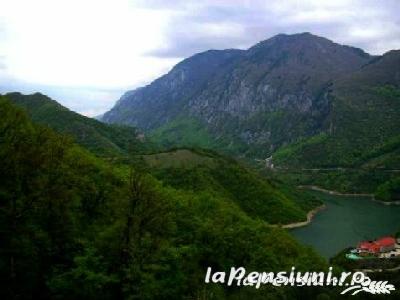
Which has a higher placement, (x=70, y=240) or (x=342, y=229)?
(x=70, y=240)

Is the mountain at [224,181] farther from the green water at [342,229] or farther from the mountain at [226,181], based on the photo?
the green water at [342,229]

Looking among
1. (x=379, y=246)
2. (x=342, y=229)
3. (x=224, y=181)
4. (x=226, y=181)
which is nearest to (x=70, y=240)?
(x=379, y=246)

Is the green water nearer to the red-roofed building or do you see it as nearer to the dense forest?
the red-roofed building

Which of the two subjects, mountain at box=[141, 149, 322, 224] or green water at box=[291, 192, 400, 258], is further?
mountain at box=[141, 149, 322, 224]

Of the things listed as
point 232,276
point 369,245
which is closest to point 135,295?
point 232,276

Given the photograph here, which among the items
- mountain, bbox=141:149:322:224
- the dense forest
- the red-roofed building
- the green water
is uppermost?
the dense forest

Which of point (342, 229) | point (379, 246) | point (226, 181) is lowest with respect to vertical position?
point (342, 229)

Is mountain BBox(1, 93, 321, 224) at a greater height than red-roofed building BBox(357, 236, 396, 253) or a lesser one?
greater

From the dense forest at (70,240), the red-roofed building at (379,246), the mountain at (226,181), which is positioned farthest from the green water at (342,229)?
the dense forest at (70,240)

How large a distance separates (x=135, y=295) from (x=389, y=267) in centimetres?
8287

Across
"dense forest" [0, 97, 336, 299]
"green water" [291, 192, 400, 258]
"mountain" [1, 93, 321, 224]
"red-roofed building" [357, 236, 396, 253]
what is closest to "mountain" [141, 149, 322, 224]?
"mountain" [1, 93, 321, 224]

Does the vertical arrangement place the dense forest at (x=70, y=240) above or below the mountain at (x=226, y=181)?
above

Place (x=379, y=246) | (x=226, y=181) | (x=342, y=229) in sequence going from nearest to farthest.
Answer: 1. (x=379, y=246)
2. (x=342, y=229)
3. (x=226, y=181)

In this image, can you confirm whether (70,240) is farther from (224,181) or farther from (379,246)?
(224,181)
